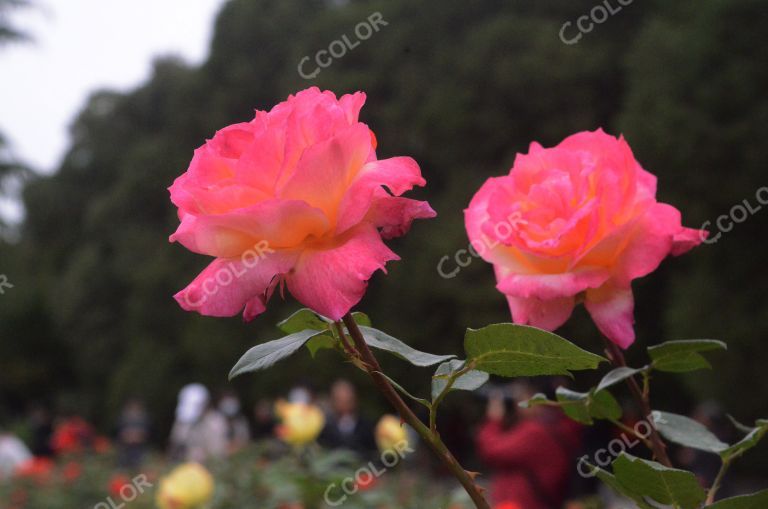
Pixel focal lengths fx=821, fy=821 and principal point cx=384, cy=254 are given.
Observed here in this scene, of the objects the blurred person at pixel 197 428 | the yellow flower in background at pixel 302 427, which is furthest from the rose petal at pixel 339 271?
the blurred person at pixel 197 428

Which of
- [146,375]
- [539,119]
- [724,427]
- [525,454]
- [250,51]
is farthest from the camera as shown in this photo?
[250,51]

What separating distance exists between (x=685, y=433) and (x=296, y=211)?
0.40 m

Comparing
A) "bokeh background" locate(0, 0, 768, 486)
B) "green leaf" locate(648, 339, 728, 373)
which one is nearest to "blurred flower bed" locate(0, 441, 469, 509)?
"green leaf" locate(648, 339, 728, 373)

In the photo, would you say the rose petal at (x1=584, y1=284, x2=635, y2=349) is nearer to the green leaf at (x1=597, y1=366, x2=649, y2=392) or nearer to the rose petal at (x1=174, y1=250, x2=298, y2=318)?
the green leaf at (x1=597, y1=366, x2=649, y2=392)

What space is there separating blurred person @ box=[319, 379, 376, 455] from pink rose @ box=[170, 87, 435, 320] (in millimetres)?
4152

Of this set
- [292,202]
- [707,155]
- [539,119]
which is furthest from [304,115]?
[539,119]

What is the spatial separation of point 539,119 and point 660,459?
10175 mm

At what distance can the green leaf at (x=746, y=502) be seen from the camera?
1.70ft

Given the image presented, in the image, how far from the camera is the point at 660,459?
2.11 feet

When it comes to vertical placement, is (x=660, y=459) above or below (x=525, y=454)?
above

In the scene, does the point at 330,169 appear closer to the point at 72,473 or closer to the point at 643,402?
the point at 643,402

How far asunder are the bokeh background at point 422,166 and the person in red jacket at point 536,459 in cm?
→ 398

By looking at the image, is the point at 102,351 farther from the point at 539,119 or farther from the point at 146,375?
the point at 539,119

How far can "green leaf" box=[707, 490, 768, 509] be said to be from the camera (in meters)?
0.52
